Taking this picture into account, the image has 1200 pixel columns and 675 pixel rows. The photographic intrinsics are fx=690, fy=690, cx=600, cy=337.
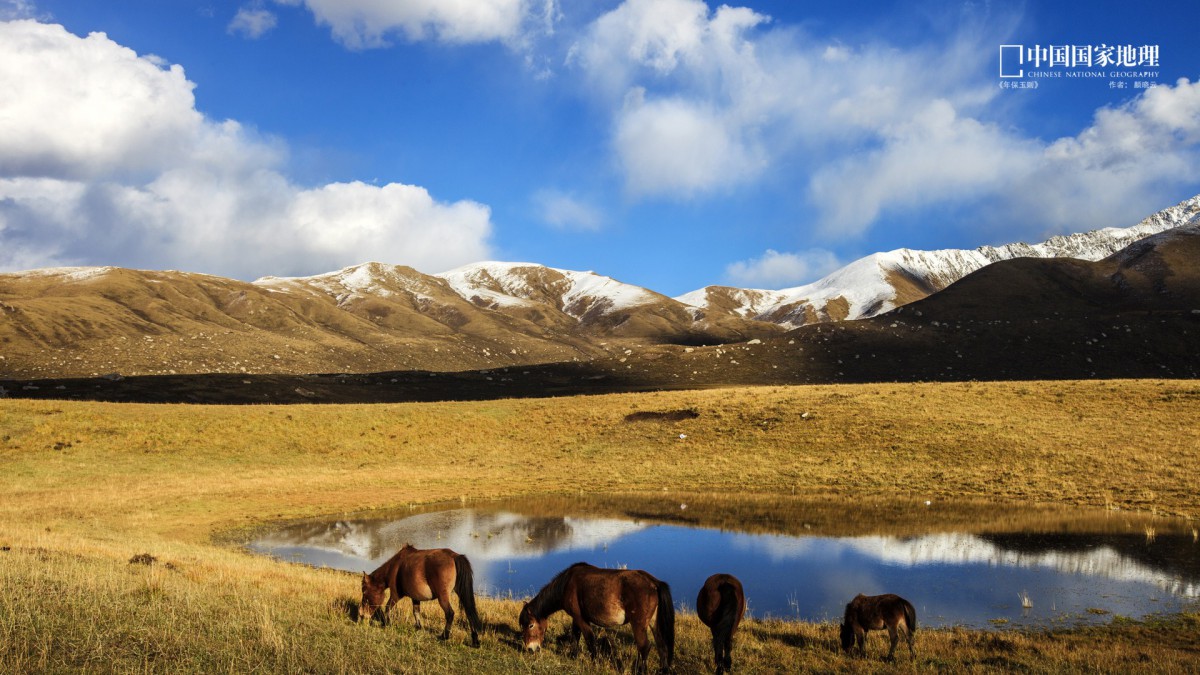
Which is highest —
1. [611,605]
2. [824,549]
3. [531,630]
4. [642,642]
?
[611,605]

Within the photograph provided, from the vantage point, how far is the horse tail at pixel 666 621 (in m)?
10.0

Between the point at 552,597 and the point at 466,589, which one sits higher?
the point at 552,597

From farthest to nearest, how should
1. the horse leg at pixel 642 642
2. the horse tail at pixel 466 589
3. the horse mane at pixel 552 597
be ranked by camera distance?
the horse tail at pixel 466 589
the horse mane at pixel 552 597
the horse leg at pixel 642 642

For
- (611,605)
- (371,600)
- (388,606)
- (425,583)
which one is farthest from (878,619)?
(371,600)

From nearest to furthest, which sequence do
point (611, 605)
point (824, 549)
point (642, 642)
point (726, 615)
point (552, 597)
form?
point (642, 642), point (611, 605), point (726, 615), point (552, 597), point (824, 549)

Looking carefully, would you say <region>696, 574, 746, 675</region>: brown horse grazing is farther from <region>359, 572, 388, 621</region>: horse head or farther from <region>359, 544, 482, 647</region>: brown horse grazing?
<region>359, 572, 388, 621</region>: horse head

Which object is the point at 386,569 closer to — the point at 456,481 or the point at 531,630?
the point at 531,630

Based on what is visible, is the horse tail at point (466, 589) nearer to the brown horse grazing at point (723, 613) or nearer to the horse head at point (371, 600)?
the horse head at point (371, 600)

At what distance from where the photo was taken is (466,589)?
1153cm

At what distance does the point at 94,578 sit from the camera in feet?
42.9

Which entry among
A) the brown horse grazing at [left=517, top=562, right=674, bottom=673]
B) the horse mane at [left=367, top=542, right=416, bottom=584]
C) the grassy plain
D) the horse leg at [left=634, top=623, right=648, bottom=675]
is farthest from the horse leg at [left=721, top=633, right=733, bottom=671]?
the horse mane at [left=367, top=542, right=416, bottom=584]

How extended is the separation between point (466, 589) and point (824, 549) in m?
15.3

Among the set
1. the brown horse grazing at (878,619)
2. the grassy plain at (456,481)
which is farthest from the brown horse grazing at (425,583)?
the brown horse grazing at (878,619)

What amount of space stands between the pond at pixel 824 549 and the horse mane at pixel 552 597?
6720 mm
